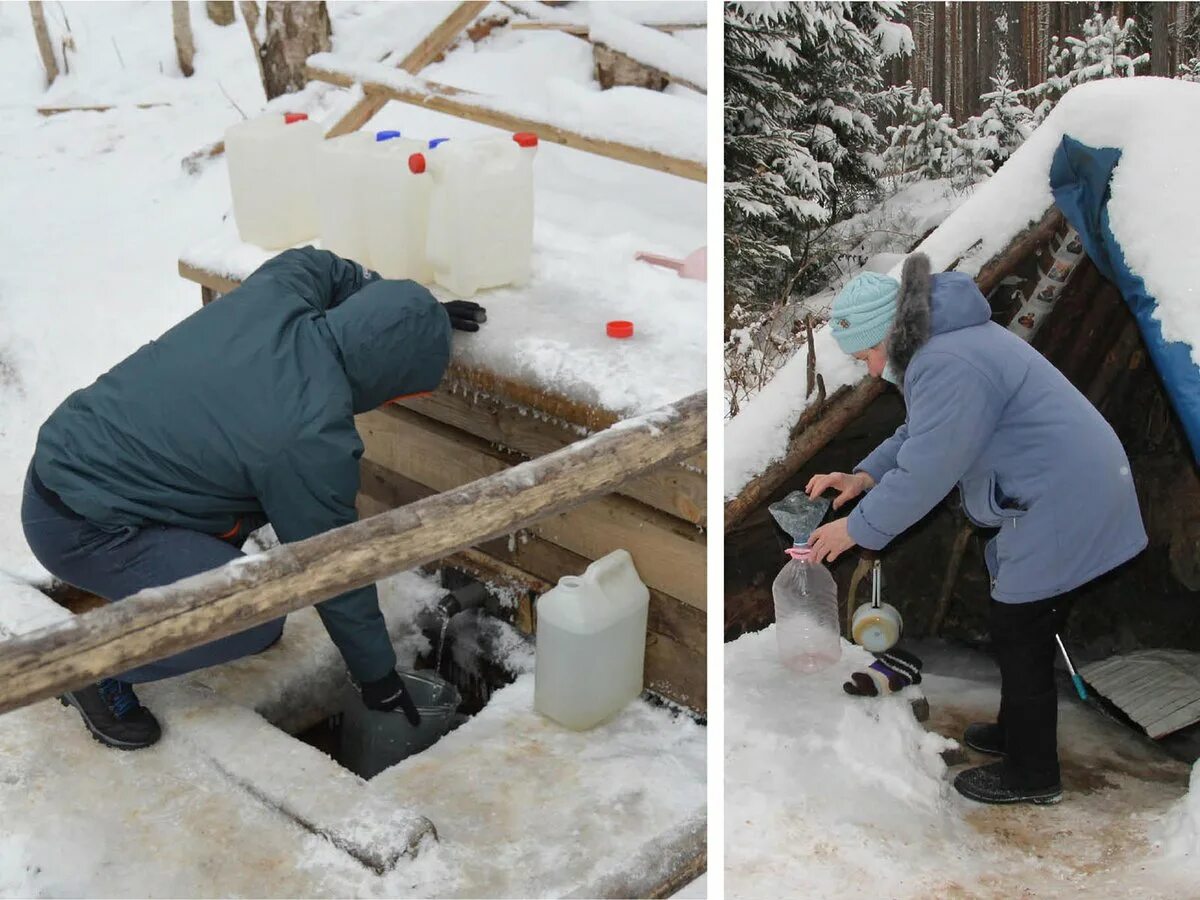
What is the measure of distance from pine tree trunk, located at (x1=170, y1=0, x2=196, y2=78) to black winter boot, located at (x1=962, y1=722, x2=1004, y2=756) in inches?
327

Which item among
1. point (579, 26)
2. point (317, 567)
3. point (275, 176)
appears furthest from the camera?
point (579, 26)

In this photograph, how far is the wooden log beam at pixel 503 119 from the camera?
3896 mm

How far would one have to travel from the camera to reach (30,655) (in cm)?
178

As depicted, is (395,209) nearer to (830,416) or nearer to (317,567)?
(830,416)

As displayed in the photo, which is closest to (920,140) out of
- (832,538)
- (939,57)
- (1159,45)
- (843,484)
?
(939,57)

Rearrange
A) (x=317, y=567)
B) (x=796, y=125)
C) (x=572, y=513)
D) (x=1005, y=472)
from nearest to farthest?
1. (x=317, y=567)
2. (x=796, y=125)
3. (x=1005, y=472)
4. (x=572, y=513)

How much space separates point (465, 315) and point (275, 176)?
112cm

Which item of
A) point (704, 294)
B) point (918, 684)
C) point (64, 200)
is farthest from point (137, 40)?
point (918, 684)

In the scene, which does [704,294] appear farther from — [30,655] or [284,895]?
[30,655]

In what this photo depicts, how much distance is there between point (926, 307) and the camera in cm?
234

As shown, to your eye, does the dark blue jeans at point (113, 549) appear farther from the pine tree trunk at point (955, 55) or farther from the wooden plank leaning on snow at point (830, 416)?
the pine tree trunk at point (955, 55)

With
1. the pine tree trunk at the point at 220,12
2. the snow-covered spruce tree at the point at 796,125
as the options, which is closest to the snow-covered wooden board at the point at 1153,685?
the snow-covered spruce tree at the point at 796,125

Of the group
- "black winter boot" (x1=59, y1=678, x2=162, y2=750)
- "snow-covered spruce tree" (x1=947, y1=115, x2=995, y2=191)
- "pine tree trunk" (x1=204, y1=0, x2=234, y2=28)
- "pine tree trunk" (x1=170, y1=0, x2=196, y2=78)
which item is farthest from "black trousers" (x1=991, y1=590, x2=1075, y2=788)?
"pine tree trunk" (x1=204, y1=0, x2=234, y2=28)

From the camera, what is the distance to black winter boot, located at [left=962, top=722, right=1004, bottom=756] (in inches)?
109
